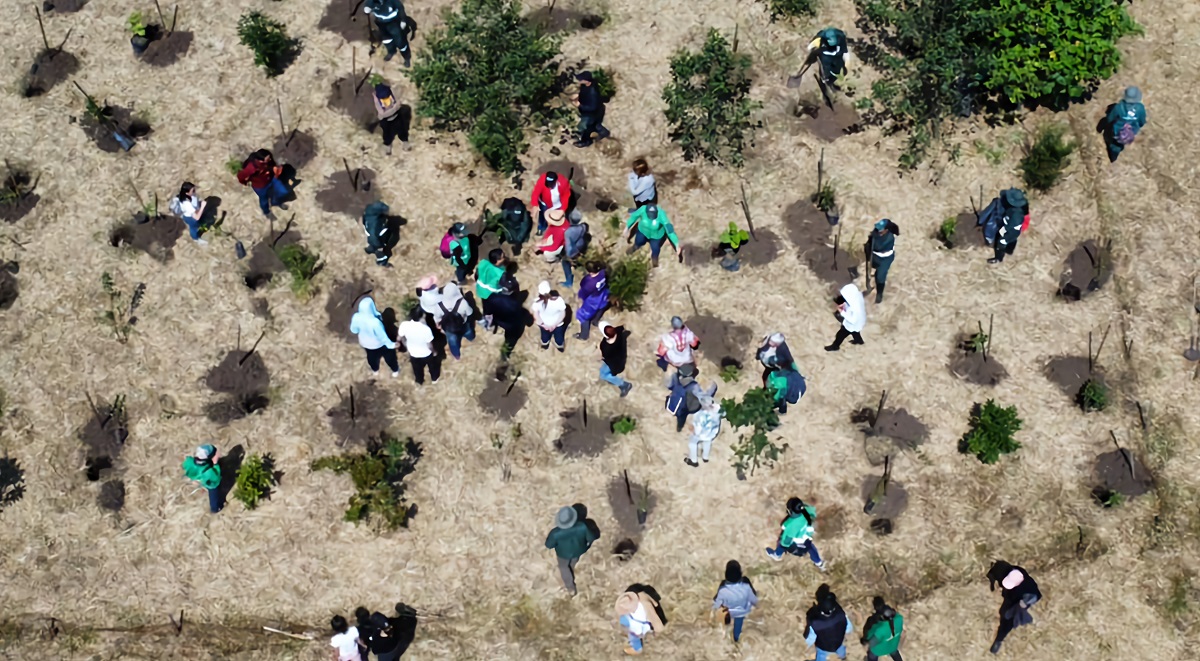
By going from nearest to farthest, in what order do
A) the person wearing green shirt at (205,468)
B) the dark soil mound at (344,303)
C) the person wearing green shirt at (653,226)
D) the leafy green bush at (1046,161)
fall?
the person wearing green shirt at (205,468)
the person wearing green shirt at (653,226)
the dark soil mound at (344,303)
the leafy green bush at (1046,161)

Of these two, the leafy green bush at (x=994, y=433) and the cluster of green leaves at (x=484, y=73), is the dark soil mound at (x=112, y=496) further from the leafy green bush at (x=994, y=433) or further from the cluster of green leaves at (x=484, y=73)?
the leafy green bush at (x=994, y=433)

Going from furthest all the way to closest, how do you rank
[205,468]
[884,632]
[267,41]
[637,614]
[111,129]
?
[111,129], [267,41], [205,468], [637,614], [884,632]

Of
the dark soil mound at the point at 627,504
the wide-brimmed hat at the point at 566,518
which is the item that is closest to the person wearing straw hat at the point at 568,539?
the wide-brimmed hat at the point at 566,518

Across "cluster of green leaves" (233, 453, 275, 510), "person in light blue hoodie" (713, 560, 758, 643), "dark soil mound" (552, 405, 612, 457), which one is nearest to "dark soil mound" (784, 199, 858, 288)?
"dark soil mound" (552, 405, 612, 457)

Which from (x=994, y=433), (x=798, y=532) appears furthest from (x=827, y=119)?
(x=798, y=532)

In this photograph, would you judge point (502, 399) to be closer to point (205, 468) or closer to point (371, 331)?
point (371, 331)

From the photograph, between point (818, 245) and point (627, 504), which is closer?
point (627, 504)

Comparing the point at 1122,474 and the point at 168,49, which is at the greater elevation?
the point at 168,49
